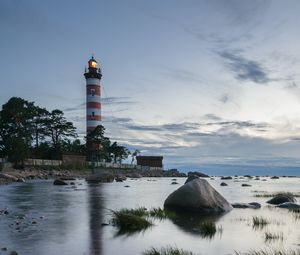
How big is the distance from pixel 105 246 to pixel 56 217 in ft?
26.5

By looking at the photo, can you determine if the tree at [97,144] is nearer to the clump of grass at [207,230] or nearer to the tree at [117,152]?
the tree at [117,152]

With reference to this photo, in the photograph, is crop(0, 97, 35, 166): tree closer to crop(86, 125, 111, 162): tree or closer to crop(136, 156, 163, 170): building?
crop(86, 125, 111, 162): tree

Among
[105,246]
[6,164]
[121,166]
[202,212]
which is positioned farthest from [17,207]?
[121,166]

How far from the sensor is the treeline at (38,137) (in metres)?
83.4

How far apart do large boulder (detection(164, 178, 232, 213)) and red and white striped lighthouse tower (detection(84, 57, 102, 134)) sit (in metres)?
87.6

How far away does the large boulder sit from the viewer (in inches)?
910

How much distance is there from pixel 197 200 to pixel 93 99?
89.2 meters

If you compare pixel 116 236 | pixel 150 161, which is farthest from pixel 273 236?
pixel 150 161

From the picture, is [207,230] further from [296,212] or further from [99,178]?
[99,178]

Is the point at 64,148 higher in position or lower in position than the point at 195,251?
higher

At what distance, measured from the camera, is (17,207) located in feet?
82.0

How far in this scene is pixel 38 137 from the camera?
109 meters

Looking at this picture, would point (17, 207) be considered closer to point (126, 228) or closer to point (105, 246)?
point (126, 228)

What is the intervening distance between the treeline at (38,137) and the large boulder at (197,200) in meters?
62.1
